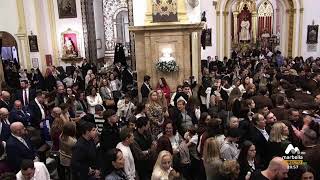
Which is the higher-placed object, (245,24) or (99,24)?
(99,24)

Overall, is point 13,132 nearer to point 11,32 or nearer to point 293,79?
point 293,79

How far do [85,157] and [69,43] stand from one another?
1563cm

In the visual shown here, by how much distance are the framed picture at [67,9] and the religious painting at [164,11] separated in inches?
331

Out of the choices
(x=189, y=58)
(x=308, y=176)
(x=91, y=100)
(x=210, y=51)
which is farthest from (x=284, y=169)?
(x=210, y=51)

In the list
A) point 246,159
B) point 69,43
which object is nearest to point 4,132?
point 246,159

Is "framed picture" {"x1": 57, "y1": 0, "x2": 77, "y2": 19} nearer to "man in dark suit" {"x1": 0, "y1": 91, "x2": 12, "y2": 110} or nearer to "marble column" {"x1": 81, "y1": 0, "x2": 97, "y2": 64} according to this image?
"marble column" {"x1": 81, "y1": 0, "x2": 97, "y2": 64}

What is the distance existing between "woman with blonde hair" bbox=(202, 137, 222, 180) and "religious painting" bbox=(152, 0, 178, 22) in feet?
27.6

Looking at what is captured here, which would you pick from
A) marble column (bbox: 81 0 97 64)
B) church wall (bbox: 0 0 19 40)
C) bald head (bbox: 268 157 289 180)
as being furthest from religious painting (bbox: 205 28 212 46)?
bald head (bbox: 268 157 289 180)

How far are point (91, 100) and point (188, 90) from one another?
97.1 inches

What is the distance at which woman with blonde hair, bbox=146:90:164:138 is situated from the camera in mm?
6715

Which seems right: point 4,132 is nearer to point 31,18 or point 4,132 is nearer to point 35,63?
point 35,63

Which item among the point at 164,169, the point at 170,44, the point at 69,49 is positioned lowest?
the point at 164,169

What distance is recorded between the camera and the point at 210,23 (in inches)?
816

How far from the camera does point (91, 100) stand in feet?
30.6
